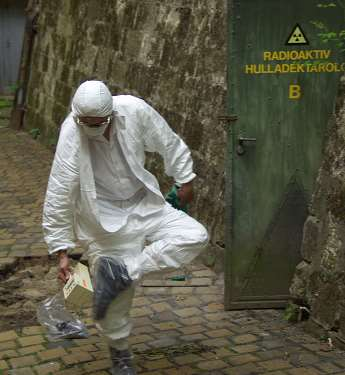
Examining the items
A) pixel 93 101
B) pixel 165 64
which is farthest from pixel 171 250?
pixel 165 64

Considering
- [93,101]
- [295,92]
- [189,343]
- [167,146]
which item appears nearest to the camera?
[93,101]

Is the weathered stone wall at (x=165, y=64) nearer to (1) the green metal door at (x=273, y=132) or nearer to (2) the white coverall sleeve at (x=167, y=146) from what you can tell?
(1) the green metal door at (x=273, y=132)

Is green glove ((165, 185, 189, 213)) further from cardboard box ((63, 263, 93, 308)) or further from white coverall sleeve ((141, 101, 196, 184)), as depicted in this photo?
cardboard box ((63, 263, 93, 308))

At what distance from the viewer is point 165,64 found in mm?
9062

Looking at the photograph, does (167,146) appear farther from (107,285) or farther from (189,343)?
(189,343)

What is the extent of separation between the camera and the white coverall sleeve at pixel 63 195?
17.1ft

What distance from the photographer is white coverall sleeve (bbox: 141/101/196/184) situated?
542 cm

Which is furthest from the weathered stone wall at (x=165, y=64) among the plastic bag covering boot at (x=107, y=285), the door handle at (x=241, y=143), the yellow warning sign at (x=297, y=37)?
the plastic bag covering boot at (x=107, y=285)

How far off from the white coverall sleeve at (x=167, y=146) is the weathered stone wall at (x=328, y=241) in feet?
3.32

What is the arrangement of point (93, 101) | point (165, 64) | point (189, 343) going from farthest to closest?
point (165, 64) → point (189, 343) → point (93, 101)

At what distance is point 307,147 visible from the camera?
21.5ft

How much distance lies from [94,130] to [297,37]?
1937mm

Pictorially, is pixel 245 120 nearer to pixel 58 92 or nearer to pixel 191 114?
pixel 191 114

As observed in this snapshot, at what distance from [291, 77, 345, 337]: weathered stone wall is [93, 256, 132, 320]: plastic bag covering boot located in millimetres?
1431
